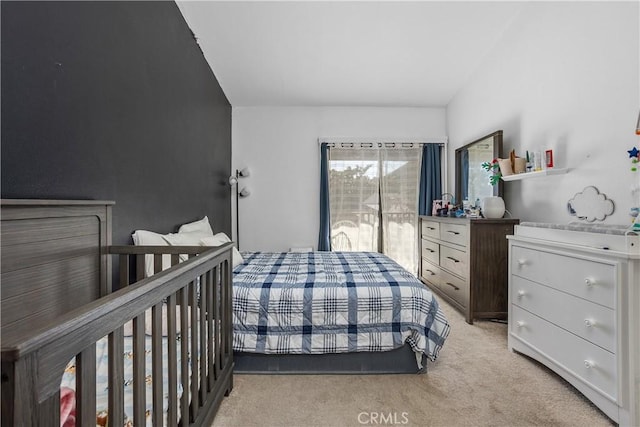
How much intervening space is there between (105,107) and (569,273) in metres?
2.57

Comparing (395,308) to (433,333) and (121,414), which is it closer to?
(433,333)

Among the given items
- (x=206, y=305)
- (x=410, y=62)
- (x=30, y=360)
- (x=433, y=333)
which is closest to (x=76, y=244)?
(x=206, y=305)

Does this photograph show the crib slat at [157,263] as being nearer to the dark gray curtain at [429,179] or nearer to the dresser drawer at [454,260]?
the dresser drawer at [454,260]

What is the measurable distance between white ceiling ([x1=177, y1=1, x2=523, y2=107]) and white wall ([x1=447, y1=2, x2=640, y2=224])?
1.07 ft

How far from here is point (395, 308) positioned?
177 centimetres

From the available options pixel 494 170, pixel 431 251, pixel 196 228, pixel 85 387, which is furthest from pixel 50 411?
pixel 431 251

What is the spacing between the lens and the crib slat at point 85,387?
1.71ft

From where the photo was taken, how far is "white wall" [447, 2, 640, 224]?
5.59 ft

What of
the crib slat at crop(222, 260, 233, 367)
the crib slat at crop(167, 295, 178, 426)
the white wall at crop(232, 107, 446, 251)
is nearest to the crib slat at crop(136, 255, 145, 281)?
the crib slat at crop(222, 260, 233, 367)

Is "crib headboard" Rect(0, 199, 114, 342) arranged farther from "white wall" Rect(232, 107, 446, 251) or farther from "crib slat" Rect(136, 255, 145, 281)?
"white wall" Rect(232, 107, 446, 251)

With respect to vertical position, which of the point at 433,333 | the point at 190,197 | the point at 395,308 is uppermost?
the point at 190,197

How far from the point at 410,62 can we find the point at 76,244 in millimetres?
3245

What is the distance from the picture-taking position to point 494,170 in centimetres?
284

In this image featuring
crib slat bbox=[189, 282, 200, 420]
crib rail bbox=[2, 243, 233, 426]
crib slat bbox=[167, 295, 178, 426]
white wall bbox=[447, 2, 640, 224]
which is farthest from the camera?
white wall bbox=[447, 2, 640, 224]
